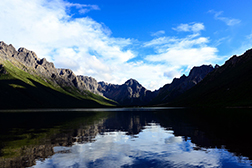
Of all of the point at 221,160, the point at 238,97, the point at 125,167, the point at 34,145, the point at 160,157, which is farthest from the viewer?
the point at 238,97

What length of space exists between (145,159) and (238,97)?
22106cm

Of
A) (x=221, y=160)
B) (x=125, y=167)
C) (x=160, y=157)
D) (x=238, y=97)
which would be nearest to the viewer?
(x=125, y=167)

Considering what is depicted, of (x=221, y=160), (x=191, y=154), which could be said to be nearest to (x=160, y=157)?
(x=191, y=154)

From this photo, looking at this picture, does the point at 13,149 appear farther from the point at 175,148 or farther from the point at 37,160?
the point at 175,148

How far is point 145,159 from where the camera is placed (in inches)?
746

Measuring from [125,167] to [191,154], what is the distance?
31.2ft

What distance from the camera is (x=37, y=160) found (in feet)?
60.6

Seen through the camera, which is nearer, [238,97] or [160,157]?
[160,157]

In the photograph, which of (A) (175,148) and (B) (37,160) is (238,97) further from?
(B) (37,160)

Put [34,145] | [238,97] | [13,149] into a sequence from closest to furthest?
[13,149] < [34,145] < [238,97]

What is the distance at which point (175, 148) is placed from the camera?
24.2 m

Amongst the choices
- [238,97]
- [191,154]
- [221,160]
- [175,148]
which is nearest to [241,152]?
[221,160]

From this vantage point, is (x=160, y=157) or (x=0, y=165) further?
(x=160, y=157)

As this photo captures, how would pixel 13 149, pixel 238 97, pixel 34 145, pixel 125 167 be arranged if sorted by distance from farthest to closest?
pixel 238 97 < pixel 34 145 < pixel 13 149 < pixel 125 167
